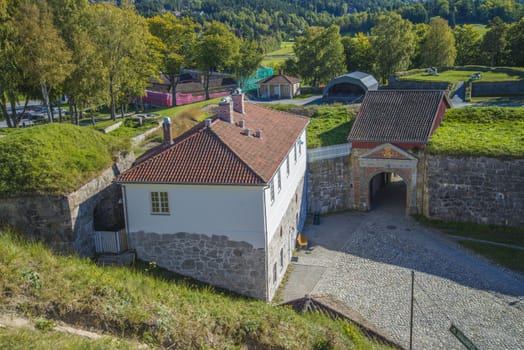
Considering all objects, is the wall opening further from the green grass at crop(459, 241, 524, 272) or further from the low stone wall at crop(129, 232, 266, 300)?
the low stone wall at crop(129, 232, 266, 300)

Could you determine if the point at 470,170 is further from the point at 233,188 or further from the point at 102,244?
the point at 102,244

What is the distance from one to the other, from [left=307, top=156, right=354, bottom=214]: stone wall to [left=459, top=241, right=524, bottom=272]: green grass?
7.97m

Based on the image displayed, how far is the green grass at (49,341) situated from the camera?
41.7 ft

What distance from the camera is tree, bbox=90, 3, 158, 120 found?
4075cm

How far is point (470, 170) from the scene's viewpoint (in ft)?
100

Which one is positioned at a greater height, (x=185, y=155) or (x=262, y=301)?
(x=185, y=155)

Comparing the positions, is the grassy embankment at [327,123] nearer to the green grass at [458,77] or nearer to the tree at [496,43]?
the green grass at [458,77]

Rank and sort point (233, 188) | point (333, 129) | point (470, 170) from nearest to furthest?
point (233, 188) → point (470, 170) → point (333, 129)

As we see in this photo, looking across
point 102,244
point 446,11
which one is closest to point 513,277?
point 102,244

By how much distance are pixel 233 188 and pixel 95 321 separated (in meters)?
7.85

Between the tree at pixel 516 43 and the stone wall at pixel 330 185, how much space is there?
4729 centimetres

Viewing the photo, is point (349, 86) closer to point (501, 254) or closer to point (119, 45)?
point (119, 45)

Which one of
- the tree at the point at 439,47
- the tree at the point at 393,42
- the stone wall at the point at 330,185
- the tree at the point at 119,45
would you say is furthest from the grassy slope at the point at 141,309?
the tree at the point at 439,47

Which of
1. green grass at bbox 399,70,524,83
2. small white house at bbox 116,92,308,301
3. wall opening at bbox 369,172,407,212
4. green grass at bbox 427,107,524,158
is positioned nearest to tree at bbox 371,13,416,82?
green grass at bbox 399,70,524,83
